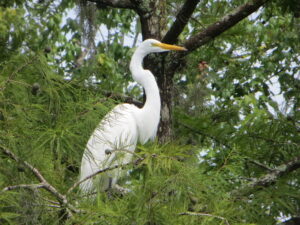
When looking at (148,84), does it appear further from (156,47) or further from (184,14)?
(184,14)

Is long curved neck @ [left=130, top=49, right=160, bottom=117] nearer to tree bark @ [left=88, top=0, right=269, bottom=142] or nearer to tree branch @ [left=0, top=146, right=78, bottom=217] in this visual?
tree bark @ [left=88, top=0, right=269, bottom=142]

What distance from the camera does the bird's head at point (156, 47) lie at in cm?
361

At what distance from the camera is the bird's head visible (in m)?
3.61

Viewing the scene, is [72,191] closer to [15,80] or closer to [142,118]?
[15,80]

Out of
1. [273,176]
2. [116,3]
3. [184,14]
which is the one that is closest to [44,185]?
[273,176]

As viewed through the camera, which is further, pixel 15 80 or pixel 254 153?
pixel 254 153

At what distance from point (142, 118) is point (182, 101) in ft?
1.03

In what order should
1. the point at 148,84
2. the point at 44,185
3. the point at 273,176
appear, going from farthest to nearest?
the point at 148,84
the point at 273,176
the point at 44,185

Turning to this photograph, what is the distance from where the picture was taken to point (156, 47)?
145 inches

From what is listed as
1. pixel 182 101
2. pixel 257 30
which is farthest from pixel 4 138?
pixel 257 30

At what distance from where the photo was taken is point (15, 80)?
2047 mm

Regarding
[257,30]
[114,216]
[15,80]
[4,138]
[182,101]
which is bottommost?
[114,216]

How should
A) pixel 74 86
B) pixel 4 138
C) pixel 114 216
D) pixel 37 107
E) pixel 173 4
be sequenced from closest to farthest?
1. pixel 114 216
2. pixel 4 138
3. pixel 37 107
4. pixel 74 86
5. pixel 173 4

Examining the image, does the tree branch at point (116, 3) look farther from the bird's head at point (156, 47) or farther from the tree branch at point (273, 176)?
the tree branch at point (273, 176)
